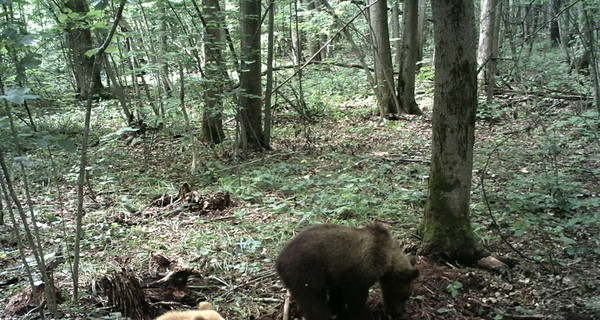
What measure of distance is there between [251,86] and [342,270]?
736cm

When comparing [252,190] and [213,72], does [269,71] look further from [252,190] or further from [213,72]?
[252,190]

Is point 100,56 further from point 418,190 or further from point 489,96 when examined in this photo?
point 489,96

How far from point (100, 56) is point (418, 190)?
5.36 m

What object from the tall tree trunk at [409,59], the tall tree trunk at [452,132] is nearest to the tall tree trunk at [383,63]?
the tall tree trunk at [409,59]

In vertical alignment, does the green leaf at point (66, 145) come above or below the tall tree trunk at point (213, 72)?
below

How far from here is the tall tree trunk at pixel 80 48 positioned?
593 cm

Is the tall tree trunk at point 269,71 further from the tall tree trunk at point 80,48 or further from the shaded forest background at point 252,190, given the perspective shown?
the tall tree trunk at point 80,48

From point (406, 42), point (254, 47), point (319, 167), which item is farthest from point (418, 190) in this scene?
point (406, 42)

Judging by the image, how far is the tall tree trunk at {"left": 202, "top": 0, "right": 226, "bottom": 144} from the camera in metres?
8.71

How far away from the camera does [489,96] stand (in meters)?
12.4

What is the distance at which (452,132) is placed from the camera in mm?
4723

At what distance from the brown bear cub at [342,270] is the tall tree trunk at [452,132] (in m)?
0.92

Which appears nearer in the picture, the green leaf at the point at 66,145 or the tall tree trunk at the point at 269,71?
the green leaf at the point at 66,145

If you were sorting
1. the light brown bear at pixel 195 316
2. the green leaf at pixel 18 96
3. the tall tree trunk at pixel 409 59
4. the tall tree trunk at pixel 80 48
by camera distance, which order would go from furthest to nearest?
the tall tree trunk at pixel 409 59 < the tall tree trunk at pixel 80 48 < the light brown bear at pixel 195 316 < the green leaf at pixel 18 96
